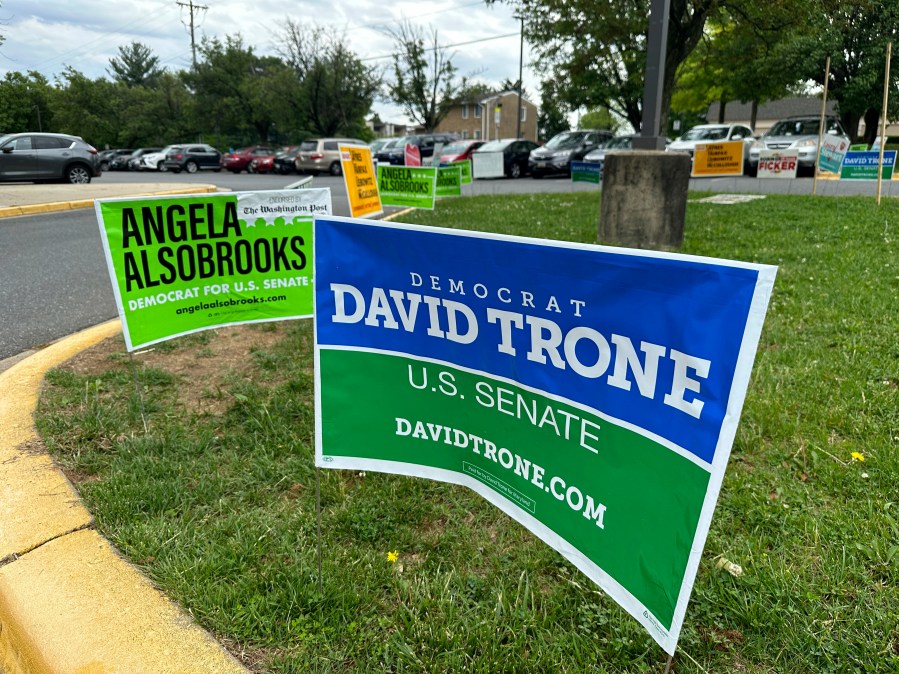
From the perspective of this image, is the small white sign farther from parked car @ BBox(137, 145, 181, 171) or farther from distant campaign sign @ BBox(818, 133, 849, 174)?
parked car @ BBox(137, 145, 181, 171)

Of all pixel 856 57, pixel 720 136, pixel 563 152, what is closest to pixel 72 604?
pixel 720 136

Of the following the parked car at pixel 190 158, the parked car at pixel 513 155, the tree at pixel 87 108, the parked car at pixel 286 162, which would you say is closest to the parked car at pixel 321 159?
the parked car at pixel 286 162

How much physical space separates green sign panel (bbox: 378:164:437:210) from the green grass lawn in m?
5.54

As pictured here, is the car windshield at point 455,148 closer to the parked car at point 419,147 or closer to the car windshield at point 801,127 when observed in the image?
the parked car at point 419,147

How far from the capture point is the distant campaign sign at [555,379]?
4.01 feet

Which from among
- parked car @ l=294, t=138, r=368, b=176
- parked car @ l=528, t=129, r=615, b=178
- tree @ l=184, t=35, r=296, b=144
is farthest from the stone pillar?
tree @ l=184, t=35, r=296, b=144

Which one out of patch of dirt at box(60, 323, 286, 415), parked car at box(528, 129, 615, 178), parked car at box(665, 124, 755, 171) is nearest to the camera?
patch of dirt at box(60, 323, 286, 415)

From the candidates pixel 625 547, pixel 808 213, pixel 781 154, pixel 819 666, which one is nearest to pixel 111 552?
pixel 625 547

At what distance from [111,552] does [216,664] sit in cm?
71

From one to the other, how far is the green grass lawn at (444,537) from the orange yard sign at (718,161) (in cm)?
1118

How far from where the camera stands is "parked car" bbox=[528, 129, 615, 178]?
2181cm

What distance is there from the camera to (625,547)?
147 cm

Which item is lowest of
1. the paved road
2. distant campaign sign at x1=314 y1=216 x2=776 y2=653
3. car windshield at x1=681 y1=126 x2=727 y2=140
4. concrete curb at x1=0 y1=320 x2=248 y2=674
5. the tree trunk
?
concrete curb at x1=0 y1=320 x2=248 y2=674

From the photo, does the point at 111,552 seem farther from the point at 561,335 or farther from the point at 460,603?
the point at 561,335
